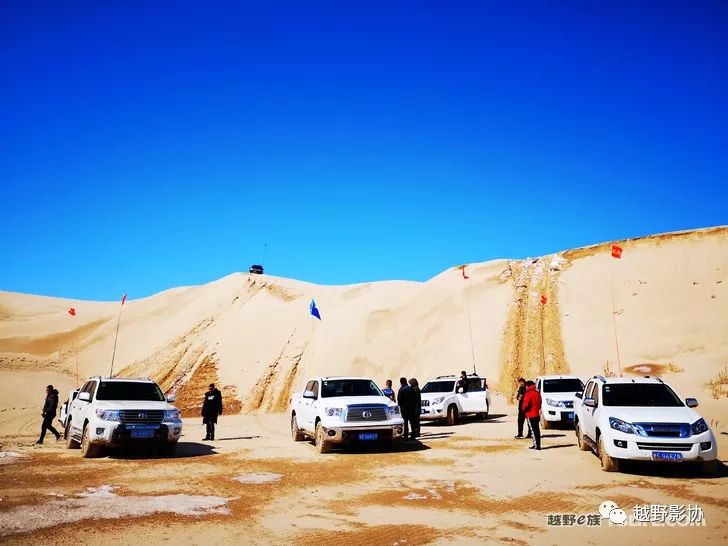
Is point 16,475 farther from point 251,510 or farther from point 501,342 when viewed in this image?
point 501,342

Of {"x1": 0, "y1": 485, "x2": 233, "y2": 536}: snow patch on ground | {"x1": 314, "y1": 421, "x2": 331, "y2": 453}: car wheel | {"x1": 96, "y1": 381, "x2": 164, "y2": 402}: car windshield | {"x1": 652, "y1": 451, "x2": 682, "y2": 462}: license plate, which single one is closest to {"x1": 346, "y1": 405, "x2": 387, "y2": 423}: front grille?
{"x1": 314, "y1": 421, "x2": 331, "y2": 453}: car wheel

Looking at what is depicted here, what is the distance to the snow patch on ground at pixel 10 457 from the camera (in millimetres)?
12745

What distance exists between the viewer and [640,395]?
37.4ft

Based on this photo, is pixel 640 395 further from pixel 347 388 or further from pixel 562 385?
pixel 562 385

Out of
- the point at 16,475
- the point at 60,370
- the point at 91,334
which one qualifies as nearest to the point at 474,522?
the point at 16,475

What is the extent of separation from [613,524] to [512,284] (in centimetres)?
2998

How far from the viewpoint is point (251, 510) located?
7996 mm

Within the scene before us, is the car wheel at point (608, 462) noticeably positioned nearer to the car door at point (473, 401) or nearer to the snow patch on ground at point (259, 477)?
the snow patch on ground at point (259, 477)

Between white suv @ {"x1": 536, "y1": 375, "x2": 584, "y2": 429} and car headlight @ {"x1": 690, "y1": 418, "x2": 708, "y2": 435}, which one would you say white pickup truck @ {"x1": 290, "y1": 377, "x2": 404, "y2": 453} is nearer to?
white suv @ {"x1": 536, "y1": 375, "x2": 584, "y2": 429}

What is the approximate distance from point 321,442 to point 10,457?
724 centimetres

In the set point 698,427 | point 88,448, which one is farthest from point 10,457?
point 698,427

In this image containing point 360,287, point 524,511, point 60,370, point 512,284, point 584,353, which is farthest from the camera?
point 360,287

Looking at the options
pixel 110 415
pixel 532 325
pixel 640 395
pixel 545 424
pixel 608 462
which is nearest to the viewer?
pixel 608 462

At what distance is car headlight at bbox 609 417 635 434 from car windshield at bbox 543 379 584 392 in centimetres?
887
